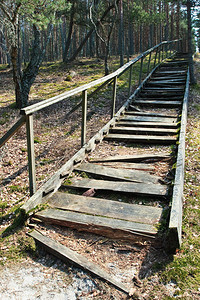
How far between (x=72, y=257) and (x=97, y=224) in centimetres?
50

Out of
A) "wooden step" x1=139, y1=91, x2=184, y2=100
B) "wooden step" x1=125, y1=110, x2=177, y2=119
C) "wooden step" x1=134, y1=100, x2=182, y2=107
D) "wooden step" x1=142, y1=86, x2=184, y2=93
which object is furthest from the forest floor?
"wooden step" x1=142, y1=86, x2=184, y2=93

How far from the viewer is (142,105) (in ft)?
26.6

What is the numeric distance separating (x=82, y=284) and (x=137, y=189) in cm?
156

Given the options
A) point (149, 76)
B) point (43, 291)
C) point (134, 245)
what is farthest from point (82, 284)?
point (149, 76)

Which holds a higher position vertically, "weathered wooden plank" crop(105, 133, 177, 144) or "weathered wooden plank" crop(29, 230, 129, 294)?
"weathered wooden plank" crop(105, 133, 177, 144)

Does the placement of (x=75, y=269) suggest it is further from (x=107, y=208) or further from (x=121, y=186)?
(x=121, y=186)

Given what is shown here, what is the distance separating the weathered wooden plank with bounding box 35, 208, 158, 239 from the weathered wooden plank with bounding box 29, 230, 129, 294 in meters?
0.28

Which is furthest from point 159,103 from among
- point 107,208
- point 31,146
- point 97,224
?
point 97,224

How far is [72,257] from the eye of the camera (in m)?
2.55

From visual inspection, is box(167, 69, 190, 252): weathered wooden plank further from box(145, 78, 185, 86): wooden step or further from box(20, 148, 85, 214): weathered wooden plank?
box(145, 78, 185, 86): wooden step

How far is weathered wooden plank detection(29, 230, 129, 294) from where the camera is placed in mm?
2311

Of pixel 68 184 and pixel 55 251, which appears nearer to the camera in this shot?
pixel 55 251

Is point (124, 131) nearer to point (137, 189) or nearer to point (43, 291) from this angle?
point (137, 189)

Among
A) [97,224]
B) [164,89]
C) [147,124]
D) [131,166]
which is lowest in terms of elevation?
[97,224]
